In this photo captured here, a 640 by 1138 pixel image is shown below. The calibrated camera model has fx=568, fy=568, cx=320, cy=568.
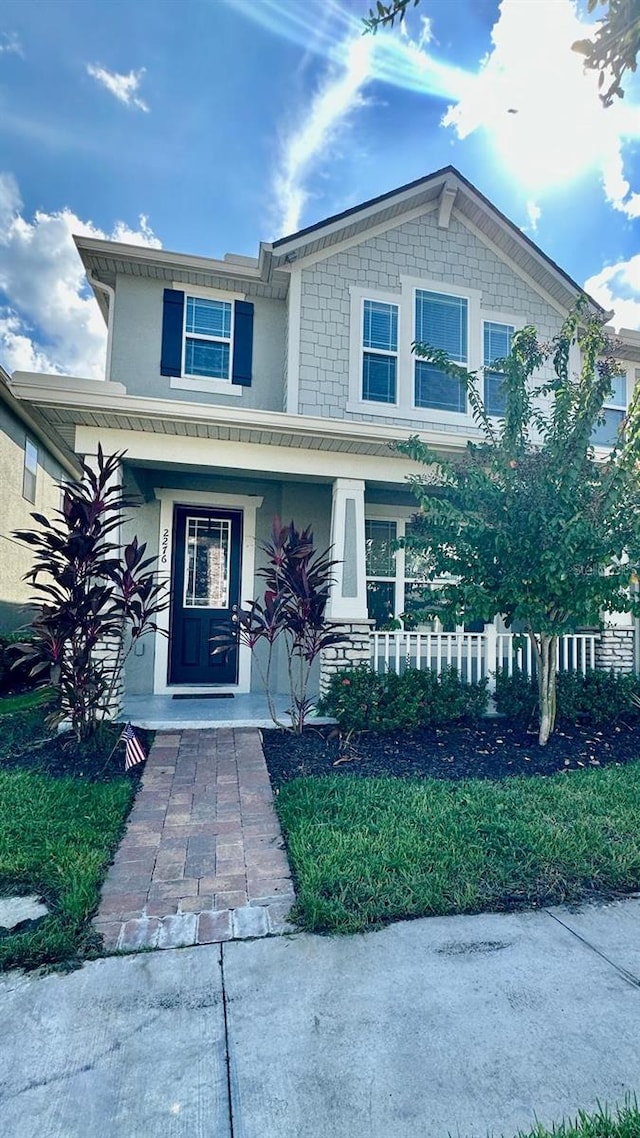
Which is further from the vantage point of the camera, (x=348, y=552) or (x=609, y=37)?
(x=348, y=552)

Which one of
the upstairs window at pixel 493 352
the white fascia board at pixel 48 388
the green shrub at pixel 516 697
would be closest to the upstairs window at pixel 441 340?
the upstairs window at pixel 493 352

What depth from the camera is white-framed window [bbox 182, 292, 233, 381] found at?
7594 millimetres

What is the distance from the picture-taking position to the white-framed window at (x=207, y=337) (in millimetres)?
7594

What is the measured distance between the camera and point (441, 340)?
26.7ft

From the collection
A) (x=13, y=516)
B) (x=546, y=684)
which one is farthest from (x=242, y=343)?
(x=13, y=516)

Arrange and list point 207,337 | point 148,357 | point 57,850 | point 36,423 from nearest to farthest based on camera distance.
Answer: point 57,850 < point 36,423 < point 148,357 < point 207,337

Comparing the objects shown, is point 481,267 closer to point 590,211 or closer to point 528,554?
point 590,211

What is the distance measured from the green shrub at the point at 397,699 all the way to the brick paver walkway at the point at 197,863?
137cm

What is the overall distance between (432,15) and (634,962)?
15.3ft

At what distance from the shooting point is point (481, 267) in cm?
849

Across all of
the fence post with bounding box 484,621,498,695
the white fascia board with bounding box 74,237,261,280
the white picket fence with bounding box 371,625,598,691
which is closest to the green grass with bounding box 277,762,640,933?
the white picket fence with bounding box 371,625,598,691

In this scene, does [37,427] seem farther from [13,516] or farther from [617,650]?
[617,650]

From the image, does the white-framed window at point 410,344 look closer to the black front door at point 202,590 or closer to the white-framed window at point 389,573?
the white-framed window at point 389,573

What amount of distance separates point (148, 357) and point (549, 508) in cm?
534
